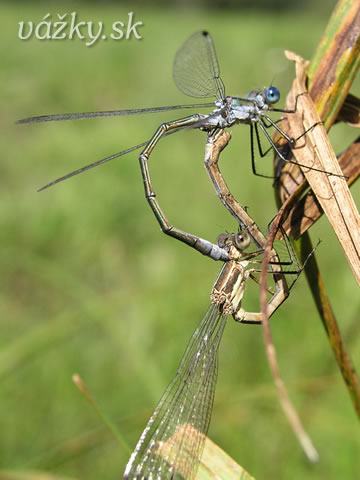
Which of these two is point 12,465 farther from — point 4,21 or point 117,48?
point 4,21

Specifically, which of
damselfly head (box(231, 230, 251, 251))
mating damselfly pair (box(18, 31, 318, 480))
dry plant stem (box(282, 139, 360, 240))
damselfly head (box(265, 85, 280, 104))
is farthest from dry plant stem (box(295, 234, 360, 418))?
damselfly head (box(265, 85, 280, 104))

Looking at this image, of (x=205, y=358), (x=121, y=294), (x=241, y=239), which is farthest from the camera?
(x=121, y=294)

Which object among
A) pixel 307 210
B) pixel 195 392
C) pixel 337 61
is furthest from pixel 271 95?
pixel 195 392

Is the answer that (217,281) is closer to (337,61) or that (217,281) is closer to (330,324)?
(330,324)

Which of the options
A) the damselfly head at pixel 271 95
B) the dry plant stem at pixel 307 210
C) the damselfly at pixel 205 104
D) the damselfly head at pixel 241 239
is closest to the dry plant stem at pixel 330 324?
the dry plant stem at pixel 307 210

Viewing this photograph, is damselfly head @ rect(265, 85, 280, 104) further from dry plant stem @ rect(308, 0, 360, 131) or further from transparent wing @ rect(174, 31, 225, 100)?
dry plant stem @ rect(308, 0, 360, 131)

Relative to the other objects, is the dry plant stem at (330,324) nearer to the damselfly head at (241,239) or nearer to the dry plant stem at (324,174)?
the dry plant stem at (324,174)
